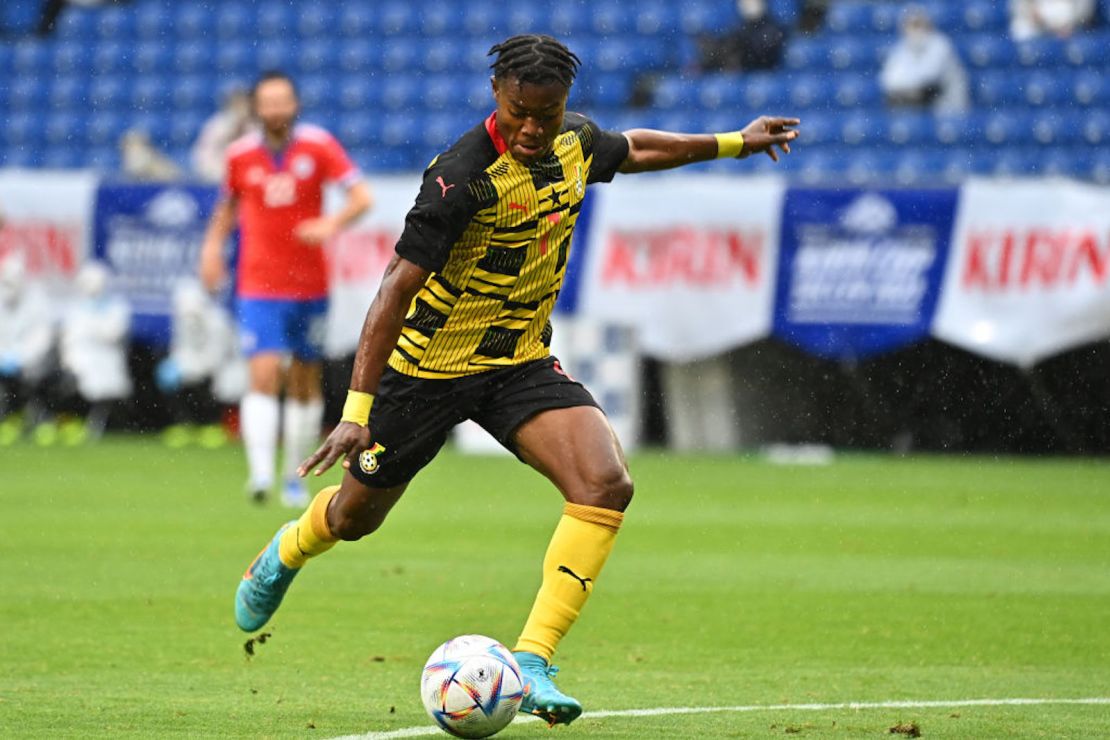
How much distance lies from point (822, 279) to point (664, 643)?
853cm

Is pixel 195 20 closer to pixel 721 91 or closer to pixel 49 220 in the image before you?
pixel 49 220

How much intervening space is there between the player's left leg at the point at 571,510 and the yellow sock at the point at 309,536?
0.80 m

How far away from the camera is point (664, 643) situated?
7.15 metres

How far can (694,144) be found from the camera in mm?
6551

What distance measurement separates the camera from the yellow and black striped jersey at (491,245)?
5445 mm

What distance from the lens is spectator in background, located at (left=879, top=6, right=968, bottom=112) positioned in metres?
17.4

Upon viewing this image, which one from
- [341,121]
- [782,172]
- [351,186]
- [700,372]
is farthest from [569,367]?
[341,121]

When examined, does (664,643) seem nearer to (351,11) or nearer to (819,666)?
(819,666)

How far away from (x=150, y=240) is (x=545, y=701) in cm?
1299

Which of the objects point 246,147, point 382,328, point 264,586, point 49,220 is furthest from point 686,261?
point 382,328

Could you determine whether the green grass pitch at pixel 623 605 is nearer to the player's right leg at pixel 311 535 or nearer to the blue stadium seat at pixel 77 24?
the player's right leg at pixel 311 535

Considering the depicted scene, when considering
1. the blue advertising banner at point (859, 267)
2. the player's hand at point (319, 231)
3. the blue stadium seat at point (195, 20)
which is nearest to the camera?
the player's hand at point (319, 231)

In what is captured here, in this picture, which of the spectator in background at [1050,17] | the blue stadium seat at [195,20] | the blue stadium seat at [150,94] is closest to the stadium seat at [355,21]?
the blue stadium seat at [195,20]

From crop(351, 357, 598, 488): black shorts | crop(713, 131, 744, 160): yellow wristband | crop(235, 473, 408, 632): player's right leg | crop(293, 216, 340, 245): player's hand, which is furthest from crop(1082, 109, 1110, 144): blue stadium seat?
crop(351, 357, 598, 488): black shorts
